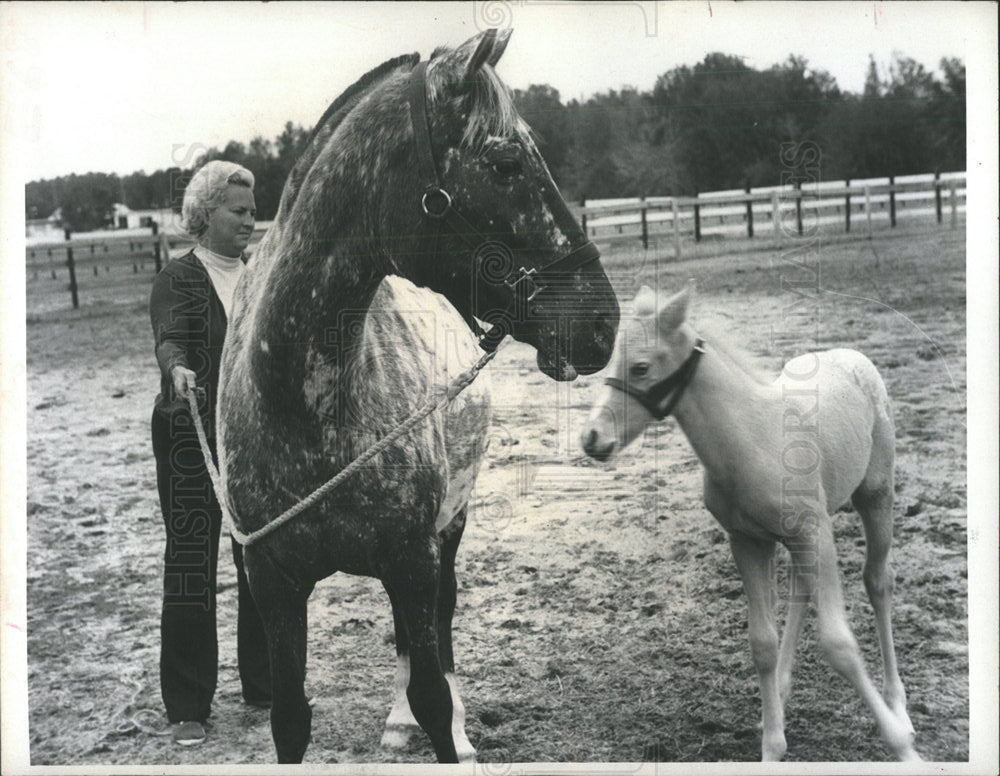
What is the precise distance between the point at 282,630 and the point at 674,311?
1359 millimetres

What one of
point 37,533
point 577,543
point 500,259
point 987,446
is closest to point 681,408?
point 500,259

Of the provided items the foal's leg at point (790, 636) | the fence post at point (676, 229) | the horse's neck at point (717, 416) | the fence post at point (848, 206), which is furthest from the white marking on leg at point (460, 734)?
the fence post at point (848, 206)

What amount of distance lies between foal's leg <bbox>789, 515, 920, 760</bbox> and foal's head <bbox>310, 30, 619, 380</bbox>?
37.3 inches

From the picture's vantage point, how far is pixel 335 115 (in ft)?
8.55

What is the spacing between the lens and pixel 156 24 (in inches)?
138

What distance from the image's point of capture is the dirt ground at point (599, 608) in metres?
3.35

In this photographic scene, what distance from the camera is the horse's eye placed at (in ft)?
7.80

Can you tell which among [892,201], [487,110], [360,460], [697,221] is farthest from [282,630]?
[892,201]

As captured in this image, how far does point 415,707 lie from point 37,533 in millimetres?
2071

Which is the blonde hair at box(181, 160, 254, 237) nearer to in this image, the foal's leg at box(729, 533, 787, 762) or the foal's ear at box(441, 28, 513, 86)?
the foal's ear at box(441, 28, 513, 86)

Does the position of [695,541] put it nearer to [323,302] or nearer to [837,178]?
[837,178]

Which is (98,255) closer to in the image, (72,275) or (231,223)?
(72,275)

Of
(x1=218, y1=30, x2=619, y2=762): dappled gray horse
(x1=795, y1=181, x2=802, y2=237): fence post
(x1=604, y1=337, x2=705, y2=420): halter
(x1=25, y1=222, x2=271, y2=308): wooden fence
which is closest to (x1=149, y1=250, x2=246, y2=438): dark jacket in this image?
(x1=218, y1=30, x2=619, y2=762): dappled gray horse

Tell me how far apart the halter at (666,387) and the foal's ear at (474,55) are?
90 cm
